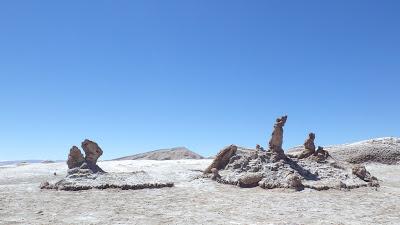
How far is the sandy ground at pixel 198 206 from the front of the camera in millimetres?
13688

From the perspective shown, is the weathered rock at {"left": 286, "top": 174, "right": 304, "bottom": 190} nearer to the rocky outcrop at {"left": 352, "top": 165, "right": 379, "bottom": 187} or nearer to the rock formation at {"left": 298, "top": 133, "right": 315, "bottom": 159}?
the rocky outcrop at {"left": 352, "top": 165, "right": 379, "bottom": 187}

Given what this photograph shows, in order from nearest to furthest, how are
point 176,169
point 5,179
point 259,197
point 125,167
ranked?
point 259,197 → point 5,179 → point 176,169 → point 125,167

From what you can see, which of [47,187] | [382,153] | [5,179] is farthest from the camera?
[382,153]

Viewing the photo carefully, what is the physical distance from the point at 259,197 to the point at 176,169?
30.9 ft

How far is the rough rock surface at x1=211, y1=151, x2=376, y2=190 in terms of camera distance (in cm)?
2009

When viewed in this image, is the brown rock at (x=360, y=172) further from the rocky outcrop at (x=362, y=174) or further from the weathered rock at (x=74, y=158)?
the weathered rock at (x=74, y=158)

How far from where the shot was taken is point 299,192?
18.9 metres

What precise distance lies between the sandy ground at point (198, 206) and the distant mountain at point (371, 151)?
13.5 meters

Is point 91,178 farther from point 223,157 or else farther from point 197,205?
point 223,157

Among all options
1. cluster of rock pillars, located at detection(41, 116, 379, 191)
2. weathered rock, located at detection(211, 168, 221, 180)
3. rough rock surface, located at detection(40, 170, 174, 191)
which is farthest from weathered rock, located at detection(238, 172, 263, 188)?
rough rock surface, located at detection(40, 170, 174, 191)

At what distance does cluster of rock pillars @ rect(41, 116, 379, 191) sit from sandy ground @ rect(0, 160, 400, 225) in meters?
0.69

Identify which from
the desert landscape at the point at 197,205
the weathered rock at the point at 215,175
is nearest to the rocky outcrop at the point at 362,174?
the desert landscape at the point at 197,205

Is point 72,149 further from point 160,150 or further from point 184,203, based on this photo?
point 160,150

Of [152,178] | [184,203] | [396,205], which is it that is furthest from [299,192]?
[152,178]
